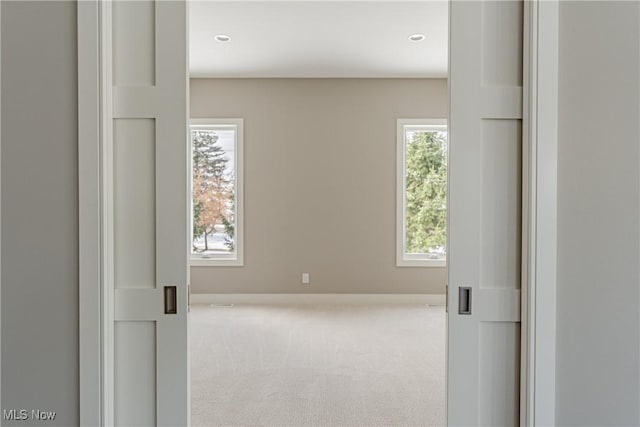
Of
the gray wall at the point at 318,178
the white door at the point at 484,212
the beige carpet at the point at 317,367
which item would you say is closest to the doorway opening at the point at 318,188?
the gray wall at the point at 318,178

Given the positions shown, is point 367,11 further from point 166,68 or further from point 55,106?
point 55,106

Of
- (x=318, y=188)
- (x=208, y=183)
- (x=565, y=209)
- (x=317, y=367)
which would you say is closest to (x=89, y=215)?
(x=565, y=209)

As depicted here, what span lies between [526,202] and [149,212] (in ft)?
4.20

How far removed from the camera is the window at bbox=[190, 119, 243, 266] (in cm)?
548

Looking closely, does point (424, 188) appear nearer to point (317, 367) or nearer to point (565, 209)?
point (317, 367)

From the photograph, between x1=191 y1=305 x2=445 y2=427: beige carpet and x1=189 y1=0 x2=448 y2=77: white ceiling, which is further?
x1=189 y1=0 x2=448 y2=77: white ceiling

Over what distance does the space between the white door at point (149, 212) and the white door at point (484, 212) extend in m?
0.93

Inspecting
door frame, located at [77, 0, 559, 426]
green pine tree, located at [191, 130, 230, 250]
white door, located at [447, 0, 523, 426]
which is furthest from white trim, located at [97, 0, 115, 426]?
green pine tree, located at [191, 130, 230, 250]

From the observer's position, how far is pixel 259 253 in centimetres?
543

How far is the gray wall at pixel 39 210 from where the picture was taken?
4.52 ft

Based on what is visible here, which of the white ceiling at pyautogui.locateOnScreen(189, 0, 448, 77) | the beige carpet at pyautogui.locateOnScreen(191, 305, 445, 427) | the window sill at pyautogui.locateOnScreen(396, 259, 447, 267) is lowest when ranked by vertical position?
the beige carpet at pyautogui.locateOnScreen(191, 305, 445, 427)

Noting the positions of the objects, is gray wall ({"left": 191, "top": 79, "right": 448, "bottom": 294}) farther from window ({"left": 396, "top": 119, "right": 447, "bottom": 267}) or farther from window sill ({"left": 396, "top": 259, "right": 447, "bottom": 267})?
window ({"left": 396, "top": 119, "right": 447, "bottom": 267})

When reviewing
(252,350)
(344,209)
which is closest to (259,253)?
(344,209)

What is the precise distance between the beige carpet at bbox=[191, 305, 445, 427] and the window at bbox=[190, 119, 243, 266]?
85cm
